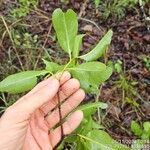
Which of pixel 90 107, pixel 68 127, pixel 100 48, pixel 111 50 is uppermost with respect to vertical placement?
pixel 100 48

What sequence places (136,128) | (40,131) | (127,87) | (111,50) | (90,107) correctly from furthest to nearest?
(111,50), (127,87), (136,128), (40,131), (90,107)

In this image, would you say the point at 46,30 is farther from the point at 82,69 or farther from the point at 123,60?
the point at 82,69

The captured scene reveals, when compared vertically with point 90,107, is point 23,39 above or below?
below

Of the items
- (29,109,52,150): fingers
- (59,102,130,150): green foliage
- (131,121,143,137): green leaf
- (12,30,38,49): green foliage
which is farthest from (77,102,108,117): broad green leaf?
(12,30,38,49): green foliage

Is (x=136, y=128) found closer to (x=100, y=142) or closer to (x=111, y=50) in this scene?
(x=111, y=50)

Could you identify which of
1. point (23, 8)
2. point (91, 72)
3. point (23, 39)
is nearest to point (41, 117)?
point (91, 72)

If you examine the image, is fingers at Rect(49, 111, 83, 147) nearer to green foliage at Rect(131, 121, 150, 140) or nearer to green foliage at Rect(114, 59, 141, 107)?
green foliage at Rect(131, 121, 150, 140)
